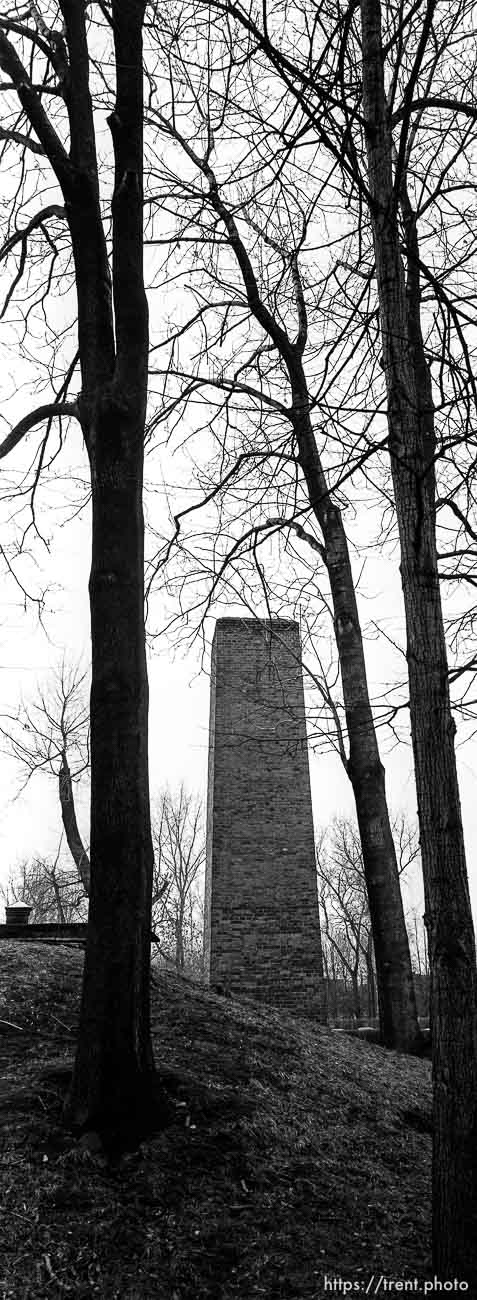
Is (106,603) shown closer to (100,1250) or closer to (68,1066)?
(68,1066)

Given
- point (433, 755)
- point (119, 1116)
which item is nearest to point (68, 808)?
point (119, 1116)

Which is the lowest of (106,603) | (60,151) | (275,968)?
(275,968)

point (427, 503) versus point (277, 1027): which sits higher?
point (427, 503)

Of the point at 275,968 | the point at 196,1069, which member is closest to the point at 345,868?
the point at 275,968

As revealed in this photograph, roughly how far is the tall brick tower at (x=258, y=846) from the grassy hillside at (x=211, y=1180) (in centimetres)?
645

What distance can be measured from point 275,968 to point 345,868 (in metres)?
17.5

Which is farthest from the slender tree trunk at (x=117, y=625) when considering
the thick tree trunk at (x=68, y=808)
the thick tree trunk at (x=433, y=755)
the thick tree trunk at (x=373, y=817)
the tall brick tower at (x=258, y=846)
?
the thick tree trunk at (x=68, y=808)

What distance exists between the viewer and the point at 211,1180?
3.16 metres

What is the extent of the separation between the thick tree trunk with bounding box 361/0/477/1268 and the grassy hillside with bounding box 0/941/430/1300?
453 mm

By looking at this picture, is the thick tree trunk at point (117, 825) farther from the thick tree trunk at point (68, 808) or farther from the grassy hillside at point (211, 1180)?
the thick tree trunk at point (68, 808)

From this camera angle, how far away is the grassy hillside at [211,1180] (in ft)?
8.58

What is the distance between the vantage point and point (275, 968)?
11.4 m

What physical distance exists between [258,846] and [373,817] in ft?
16.8

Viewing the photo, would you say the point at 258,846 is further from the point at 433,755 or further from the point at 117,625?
the point at 433,755
